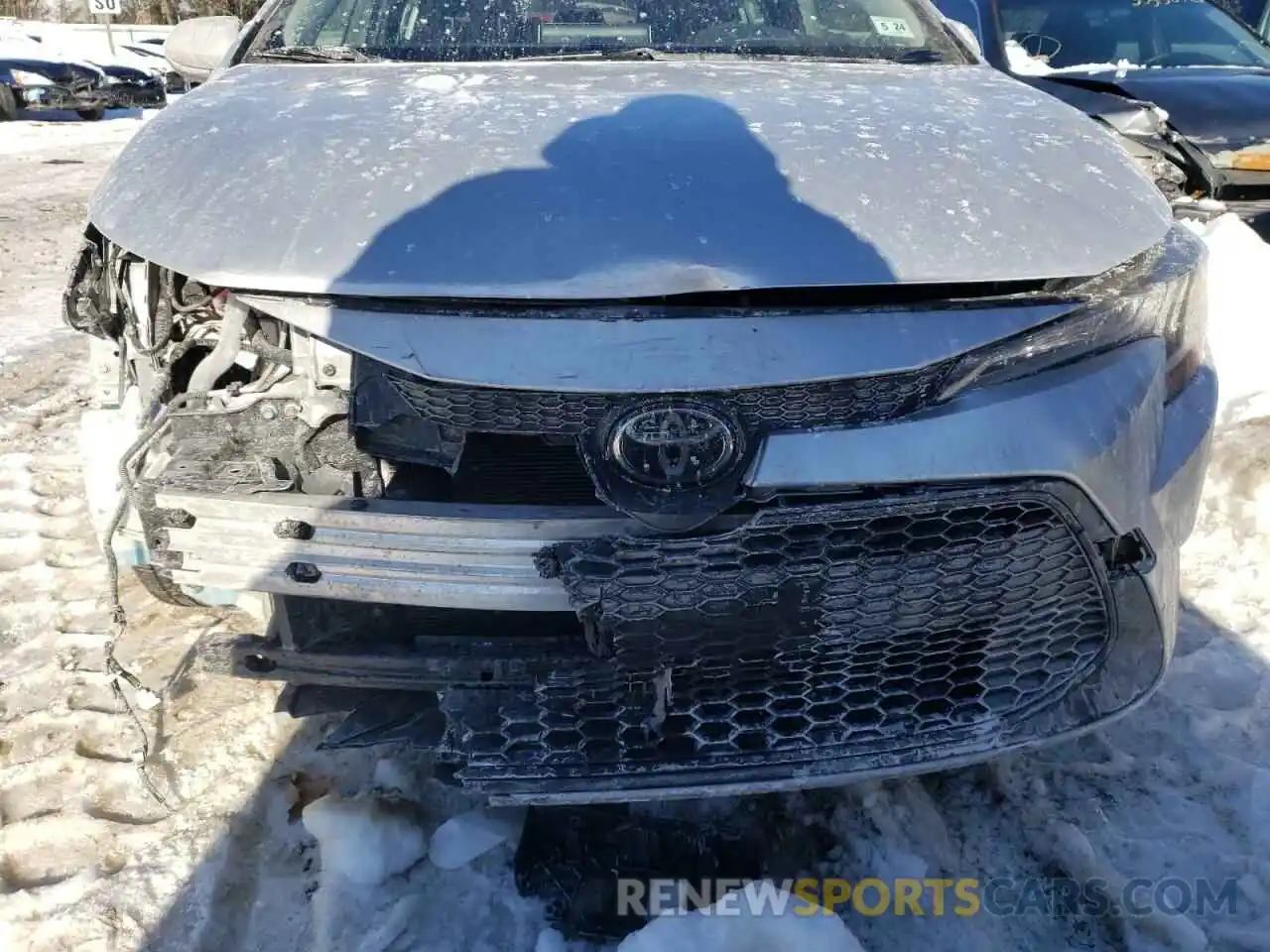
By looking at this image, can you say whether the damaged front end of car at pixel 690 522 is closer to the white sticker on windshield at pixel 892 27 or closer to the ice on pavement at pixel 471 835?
the ice on pavement at pixel 471 835

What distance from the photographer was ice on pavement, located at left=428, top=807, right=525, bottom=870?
1.98 metres

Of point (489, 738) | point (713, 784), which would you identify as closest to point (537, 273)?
point (489, 738)

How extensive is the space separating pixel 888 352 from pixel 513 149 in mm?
811

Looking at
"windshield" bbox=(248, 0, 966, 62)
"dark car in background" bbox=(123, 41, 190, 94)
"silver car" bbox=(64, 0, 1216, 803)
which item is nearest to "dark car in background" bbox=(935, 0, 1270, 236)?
"windshield" bbox=(248, 0, 966, 62)

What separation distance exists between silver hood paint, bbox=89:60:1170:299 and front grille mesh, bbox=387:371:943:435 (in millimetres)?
164

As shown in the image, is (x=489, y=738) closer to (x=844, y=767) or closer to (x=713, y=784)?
(x=713, y=784)

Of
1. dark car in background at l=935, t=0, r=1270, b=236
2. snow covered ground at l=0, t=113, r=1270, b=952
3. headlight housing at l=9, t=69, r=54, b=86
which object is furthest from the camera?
headlight housing at l=9, t=69, r=54, b=86

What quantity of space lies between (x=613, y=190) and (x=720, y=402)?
46 centimetres

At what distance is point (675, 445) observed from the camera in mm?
1544

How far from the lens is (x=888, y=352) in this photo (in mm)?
1584

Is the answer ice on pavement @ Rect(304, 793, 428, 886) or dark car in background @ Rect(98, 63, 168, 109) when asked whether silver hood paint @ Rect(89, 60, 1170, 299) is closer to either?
ice on pavement @ Rect(304, 793, 428, 886)

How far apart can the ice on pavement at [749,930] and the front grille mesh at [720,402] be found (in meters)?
0.81

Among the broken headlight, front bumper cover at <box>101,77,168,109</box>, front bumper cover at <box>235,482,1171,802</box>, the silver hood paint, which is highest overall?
the silver hood paint

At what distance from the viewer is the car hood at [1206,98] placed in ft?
16.1
